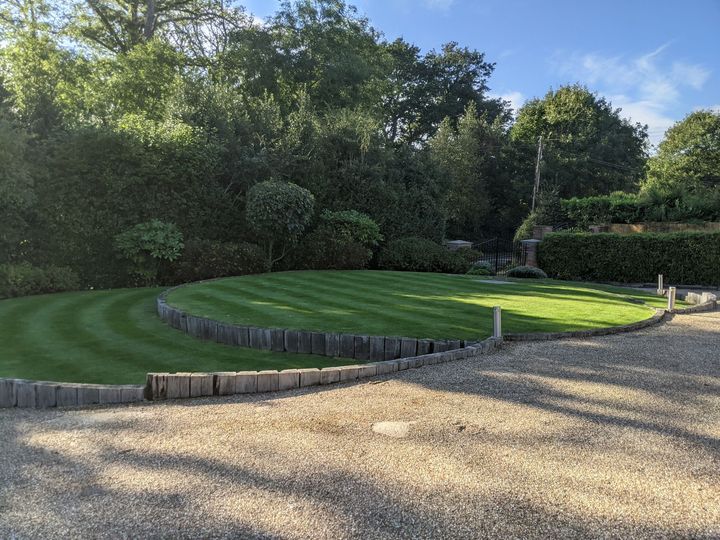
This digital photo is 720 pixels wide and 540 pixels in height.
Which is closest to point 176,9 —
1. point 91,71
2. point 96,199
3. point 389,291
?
point 91,71

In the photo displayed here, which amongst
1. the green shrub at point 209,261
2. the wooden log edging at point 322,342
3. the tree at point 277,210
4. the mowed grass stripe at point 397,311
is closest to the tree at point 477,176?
the tree at point 277,210

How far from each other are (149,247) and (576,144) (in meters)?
35.3

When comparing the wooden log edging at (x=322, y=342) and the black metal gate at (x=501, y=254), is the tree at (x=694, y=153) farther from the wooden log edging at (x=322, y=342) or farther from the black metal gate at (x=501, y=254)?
the wooden log edging at (x=322, y=342)

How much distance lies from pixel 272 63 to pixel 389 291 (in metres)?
15.0

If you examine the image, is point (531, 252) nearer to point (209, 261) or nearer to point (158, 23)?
point (209, 261)

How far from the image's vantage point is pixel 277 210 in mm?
13578

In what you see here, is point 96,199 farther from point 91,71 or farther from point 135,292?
point 91,71

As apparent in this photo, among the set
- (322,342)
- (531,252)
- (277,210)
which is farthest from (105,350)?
(531,252)

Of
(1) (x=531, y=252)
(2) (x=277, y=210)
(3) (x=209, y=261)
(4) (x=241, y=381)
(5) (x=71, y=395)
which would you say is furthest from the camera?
(1) (x=531, y=252)

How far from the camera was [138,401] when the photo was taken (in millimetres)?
4434

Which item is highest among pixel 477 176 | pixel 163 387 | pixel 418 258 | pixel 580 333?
pixel 477 176

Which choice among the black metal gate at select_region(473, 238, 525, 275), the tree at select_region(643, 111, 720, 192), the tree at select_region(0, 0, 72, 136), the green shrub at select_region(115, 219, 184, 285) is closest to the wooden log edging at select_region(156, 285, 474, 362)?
the green shrub at select_region(115, 219, 184, 285)

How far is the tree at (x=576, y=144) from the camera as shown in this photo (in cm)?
3716

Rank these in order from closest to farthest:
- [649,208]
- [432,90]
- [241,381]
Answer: [241,381] → [649,208] → [432,90]
